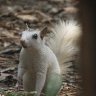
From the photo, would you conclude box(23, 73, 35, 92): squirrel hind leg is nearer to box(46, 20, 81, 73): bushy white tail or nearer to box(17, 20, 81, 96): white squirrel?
box(17, 20, 81, 96): white squirrel

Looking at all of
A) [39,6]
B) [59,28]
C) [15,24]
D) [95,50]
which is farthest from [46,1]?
[95,50]

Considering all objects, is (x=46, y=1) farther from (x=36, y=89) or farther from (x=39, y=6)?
(x=36, y=89)

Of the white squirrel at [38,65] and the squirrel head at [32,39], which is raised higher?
the squirrel head at [32,39]

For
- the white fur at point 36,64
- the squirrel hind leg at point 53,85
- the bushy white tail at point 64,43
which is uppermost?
the bushy white tail at point 64,43

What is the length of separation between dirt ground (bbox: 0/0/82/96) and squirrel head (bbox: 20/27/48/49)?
963 mm

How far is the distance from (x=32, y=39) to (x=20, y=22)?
4.20 metres

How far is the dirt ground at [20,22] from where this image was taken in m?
6.23

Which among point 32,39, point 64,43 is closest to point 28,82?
point 32,39

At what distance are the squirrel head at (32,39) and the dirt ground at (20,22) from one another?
0.96m

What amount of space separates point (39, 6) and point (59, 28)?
466 cm

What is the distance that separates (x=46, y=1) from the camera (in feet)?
35.5

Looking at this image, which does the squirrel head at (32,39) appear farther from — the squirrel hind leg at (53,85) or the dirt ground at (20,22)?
the dirt ground at (20,22)

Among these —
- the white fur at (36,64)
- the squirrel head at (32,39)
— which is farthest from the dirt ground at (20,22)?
the squirrel head at (32,39)

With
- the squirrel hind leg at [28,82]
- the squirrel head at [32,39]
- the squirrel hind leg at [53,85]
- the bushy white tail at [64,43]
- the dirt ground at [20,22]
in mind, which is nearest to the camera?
the squirrel head at [32,39]
